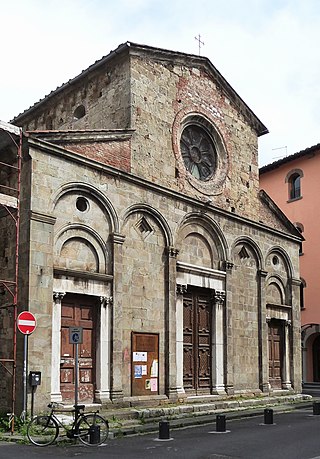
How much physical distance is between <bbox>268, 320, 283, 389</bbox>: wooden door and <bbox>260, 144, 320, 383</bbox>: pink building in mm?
10568

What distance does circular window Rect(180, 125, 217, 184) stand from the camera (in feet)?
71.7

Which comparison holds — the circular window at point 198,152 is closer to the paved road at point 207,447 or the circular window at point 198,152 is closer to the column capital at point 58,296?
the column capital at point 58,296

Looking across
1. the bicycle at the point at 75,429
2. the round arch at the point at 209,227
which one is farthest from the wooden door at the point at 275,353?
the bicycle at the point at 75,429

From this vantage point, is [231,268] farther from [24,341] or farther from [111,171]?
[24,341]

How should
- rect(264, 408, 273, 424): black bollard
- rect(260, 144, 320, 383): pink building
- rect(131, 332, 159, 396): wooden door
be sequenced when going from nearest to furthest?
rect(264, 408, 273, 424): black bollard
rect(131, 332, 159, 396): wooden door
rect(260, 144, 320, 383): pink building

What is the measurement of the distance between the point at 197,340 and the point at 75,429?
8045 mm

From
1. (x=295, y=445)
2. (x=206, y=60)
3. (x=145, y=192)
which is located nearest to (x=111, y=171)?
(x=145, y=192)

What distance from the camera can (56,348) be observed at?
15555 millimetres

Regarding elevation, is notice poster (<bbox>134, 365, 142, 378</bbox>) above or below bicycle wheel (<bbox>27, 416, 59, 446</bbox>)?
above

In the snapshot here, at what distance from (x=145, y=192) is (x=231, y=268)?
4.97 meters

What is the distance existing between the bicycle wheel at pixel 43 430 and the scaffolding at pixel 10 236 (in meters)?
1.19

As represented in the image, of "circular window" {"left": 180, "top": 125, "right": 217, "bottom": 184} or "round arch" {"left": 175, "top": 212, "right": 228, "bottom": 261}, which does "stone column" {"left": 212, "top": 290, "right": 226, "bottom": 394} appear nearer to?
"round arch" {"left": 175, "top": 212, "right": 228, "bottom": 261}

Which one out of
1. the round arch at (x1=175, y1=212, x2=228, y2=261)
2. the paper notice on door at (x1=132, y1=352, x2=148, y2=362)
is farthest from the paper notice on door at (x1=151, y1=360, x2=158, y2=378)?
the round arch at (x1=175, y1=212, x2=228, y2=261)

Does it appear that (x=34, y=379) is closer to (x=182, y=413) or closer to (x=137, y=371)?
A: (x=137, y=371)
